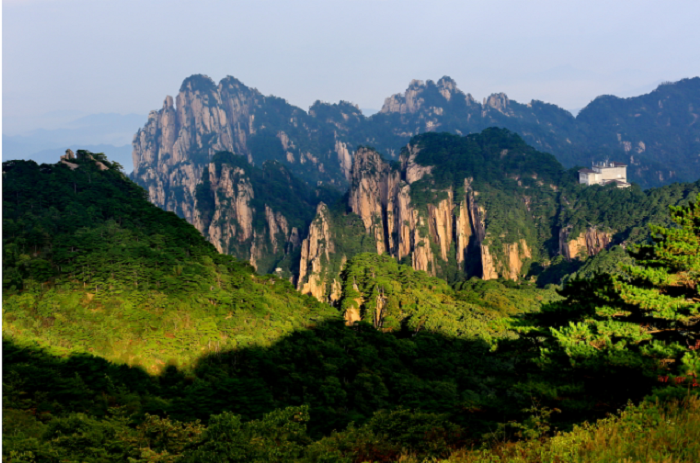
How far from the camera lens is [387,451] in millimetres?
15422

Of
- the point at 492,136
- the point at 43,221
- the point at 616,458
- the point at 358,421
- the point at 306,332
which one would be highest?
the point at 492,136

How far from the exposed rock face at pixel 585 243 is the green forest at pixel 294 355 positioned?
2075 inches

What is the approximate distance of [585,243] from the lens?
116m

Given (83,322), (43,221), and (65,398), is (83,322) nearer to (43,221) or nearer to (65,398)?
(65,398)

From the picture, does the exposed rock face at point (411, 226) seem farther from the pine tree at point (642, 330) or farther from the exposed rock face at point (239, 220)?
the pine tree at point (642, 330)

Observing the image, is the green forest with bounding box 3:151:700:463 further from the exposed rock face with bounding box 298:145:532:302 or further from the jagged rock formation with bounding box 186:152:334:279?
the jagged rock formation with bounding box 186:152:334:279

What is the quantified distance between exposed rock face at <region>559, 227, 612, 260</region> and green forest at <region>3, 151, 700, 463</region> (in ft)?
173

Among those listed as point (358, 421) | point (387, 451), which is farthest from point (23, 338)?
point (387, 451)

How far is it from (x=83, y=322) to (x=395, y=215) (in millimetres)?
122364

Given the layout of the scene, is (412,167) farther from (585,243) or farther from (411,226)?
(585,243)

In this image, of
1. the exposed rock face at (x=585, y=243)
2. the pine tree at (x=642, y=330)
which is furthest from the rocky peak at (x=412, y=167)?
the pine tree at (x=642, y=330)

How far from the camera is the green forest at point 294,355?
12883mm

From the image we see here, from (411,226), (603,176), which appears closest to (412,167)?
(411,226)

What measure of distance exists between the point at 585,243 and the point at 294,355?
327 ft
